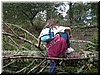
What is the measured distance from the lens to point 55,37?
512 cm

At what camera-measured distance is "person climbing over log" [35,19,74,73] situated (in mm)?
5113

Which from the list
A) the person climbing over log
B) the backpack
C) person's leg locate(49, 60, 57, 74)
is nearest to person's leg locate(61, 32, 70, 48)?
the person climbing over log

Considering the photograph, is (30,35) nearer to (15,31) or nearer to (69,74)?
(15,31)

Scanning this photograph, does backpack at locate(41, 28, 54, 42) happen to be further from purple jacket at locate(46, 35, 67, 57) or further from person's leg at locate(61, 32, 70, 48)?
person's leg at locate(61, 32, 70, 48)

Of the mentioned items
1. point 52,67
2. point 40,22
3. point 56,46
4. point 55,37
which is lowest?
point 52,67

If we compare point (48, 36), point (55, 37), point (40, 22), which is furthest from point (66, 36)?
point (40, 22)

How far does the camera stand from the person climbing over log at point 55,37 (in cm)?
511

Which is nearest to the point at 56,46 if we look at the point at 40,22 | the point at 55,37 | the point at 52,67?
the point at 55,37

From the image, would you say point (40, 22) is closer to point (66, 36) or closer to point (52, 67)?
point (66, 36)

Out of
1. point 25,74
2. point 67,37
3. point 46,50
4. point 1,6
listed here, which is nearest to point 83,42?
point 67,37

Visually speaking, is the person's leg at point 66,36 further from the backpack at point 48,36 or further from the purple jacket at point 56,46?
the backpack at point 48,36

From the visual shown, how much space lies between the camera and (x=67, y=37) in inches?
202

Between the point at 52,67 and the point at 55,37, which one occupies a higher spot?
the point at 55,37

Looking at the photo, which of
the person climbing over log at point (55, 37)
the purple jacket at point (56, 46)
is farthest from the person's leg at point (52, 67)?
the purple jacket at point (56, 46)
